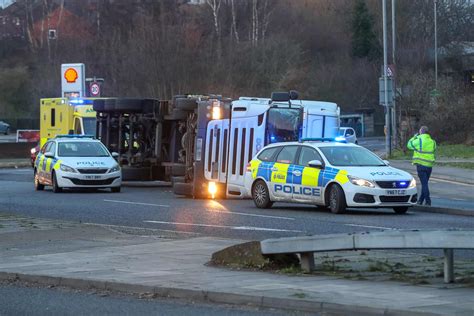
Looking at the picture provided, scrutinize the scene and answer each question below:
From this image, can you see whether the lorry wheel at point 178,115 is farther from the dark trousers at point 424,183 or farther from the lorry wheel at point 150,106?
the dark trousers at point 424,183

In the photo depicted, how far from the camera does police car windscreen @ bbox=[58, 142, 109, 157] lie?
2827 cm

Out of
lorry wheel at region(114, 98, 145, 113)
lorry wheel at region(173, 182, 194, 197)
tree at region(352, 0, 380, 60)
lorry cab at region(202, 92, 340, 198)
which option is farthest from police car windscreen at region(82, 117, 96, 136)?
tree at region(352, 0, 380, 60)

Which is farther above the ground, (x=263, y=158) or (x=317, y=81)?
(x=317, y=81)

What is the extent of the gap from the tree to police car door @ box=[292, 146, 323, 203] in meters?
61.2

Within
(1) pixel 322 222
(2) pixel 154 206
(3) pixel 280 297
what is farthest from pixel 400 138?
(3) pixel 280 297

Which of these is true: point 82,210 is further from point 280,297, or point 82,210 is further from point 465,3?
point 465,3

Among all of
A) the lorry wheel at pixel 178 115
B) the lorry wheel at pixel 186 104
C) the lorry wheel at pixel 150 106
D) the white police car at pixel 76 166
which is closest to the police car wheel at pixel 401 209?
the lorry wheel at pixel 186 104

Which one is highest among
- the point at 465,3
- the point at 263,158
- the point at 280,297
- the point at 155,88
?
the point at 465,3

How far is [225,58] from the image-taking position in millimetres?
55500

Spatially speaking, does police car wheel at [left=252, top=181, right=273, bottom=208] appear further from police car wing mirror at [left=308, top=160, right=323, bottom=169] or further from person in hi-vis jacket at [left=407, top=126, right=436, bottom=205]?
person in hi-vis jacket at [left=407, top=126, right=436, bottom=205]

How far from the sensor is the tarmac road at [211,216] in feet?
54.7

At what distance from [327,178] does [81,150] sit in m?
10.9

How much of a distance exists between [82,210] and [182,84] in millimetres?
30229

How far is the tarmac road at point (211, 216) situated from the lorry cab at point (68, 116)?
8.47 metres
